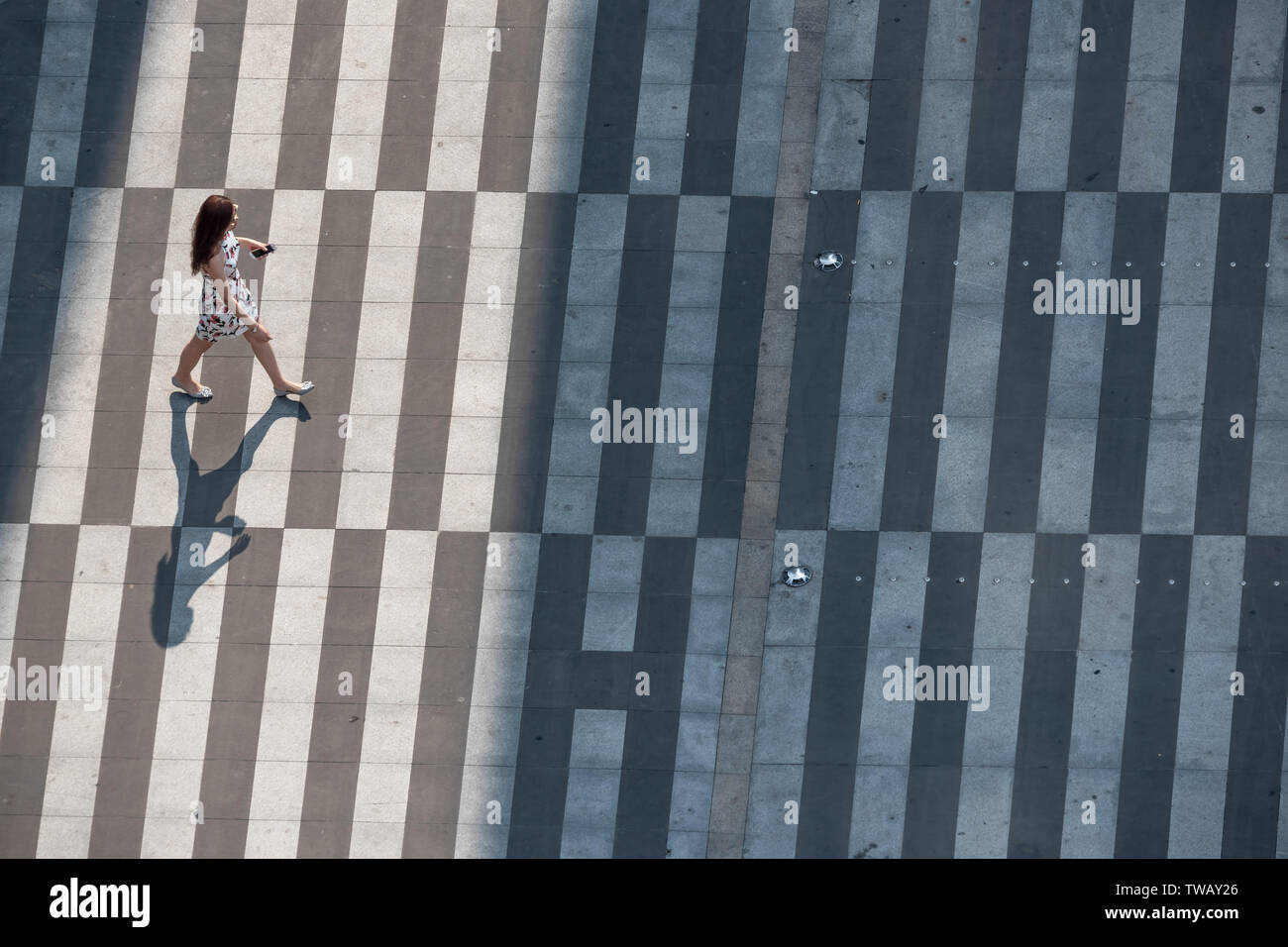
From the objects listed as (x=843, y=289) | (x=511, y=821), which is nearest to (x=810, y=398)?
(x=843, y=289)

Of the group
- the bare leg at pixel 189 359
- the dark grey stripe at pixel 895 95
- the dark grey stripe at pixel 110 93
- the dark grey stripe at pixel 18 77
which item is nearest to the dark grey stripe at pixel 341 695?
the bare leg at pixel 189 359

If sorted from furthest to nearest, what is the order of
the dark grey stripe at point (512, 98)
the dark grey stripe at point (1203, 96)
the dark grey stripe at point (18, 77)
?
1. the dark grey stripe at point (18, 77)
2. the dark grey stripe at point (512, 98)
3. the dark grey stripe at point (1203, 96)

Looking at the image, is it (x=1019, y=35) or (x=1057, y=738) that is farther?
(x=1019, y=35)

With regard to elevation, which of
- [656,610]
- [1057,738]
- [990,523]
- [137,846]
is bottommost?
[137,846]

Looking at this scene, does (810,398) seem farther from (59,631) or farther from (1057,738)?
(59,631)

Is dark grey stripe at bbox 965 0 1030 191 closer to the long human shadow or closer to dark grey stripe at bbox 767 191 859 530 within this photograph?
dark grey stripe at bbox 767 191 859 530

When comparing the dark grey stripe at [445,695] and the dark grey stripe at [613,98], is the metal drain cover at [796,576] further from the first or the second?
the dark grey stripe at [613,98]

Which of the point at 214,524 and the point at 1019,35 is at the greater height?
the point at 1019,35
